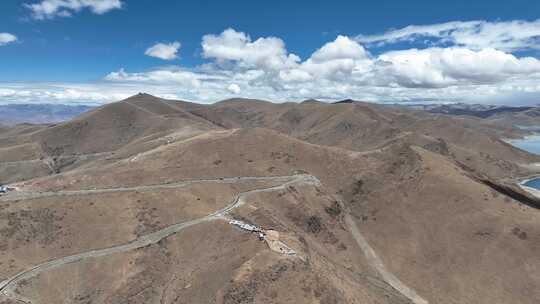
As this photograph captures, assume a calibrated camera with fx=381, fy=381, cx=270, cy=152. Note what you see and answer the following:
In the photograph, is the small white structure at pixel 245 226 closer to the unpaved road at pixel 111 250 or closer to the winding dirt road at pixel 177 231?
the winding dirt road at pixel 177 231

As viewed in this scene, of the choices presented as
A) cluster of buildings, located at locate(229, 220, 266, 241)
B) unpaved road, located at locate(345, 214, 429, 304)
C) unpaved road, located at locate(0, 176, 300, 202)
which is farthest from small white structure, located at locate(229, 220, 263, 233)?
unpaved road, located at locate(345, 214, 429, 304)

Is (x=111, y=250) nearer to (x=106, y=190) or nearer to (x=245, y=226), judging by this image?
(x=106, y=190)

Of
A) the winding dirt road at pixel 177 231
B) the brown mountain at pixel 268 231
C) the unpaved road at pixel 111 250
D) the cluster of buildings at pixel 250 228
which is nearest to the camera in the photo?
the unpaved road at pixel 111 250

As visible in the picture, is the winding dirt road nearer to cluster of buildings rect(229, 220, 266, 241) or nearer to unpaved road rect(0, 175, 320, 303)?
unpaved road rect(0, 175, 320, 303)

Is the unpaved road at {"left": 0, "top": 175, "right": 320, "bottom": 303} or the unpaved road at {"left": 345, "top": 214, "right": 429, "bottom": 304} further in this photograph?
the unpaved road at {"left": 345, "top": 214, "right": 429, "bottom": 304}

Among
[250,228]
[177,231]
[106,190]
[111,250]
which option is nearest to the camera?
[111,250]

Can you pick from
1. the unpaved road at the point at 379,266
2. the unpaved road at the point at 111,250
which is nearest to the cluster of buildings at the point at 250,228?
the unpaved road at the point at 111,250

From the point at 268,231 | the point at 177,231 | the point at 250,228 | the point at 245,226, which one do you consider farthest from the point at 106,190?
the point at 268,231

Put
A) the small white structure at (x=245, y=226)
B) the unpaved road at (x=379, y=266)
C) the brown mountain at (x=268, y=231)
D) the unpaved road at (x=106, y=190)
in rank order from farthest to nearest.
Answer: the unpaved road at (x=106, y=190)
the unpaved road at (x=379, y=266)
the small white structure at (x=245, y=226)
the brown mountain at (x=268, y=231)
